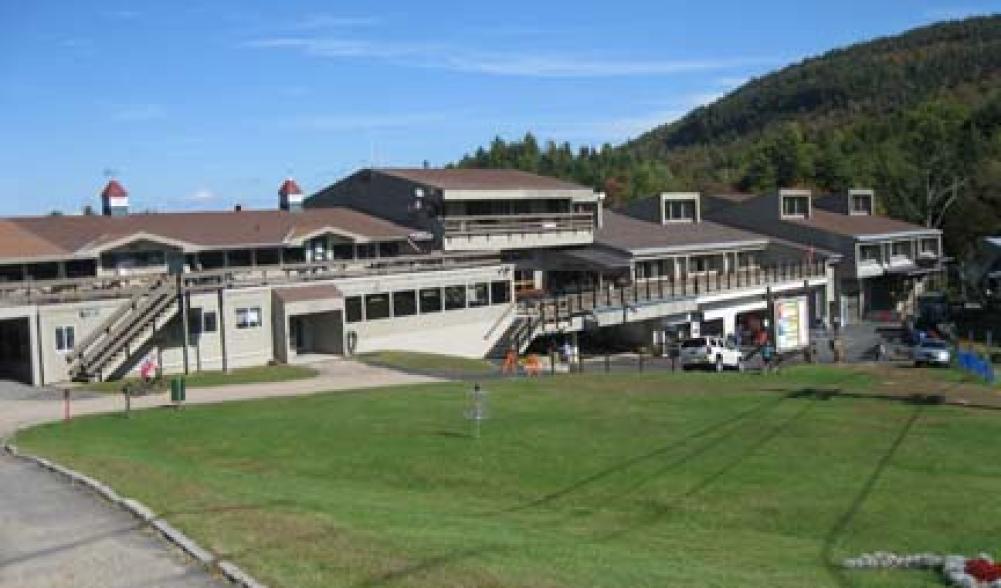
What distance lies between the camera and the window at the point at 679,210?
246 feet

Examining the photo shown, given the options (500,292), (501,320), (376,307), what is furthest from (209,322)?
(500,292)

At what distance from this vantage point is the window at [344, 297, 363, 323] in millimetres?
46875

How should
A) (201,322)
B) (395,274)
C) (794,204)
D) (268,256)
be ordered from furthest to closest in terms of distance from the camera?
1. (794,204)
2. (268,256)
3. (395,274)
4. (201,322)

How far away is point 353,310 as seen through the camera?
→ 47156 mm

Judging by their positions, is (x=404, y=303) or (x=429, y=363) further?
(x=404, y=303)

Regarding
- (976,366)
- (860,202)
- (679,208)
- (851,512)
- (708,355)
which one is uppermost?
(860,202)

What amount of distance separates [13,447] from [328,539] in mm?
12956

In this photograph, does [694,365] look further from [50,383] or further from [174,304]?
[50,383]

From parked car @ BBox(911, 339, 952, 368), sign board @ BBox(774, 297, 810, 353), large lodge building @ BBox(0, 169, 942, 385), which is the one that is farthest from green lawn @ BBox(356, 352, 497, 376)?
parked car @ BBox(911, 339, 952, 368)

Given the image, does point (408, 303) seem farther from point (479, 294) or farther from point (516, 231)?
point (516, 231)

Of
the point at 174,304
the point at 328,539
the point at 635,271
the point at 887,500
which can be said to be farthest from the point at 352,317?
the point at 328,539

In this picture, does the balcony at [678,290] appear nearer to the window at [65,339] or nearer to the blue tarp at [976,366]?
the blue tarp at [976,366]

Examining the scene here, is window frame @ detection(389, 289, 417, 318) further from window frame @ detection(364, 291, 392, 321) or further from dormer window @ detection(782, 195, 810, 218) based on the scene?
dormer window @ detection(782, 195, 810, 218)

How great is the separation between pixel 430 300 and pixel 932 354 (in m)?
21.7
